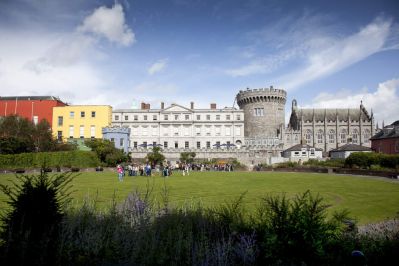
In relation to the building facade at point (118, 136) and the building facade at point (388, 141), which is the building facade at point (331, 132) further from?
the building facade at point (118, 136)

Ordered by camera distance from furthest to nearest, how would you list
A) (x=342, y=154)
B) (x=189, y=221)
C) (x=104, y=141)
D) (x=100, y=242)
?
(x=342, y=154) → (x=104, y=141) → (x=189, y=221) → (x=100, y=242)

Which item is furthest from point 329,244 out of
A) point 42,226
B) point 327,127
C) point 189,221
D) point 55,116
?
point 327,127

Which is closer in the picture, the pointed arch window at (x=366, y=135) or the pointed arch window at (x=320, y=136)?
the pointed arch window at (x=366, y=135)

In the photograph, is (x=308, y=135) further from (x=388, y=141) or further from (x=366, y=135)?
(x=388, y=141)

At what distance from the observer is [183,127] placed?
75938mm

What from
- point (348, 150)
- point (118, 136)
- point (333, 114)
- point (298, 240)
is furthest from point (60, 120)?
point (298, 240)

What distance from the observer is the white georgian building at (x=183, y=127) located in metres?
75.7

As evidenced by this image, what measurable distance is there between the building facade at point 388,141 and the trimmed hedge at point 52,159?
45.5 metres

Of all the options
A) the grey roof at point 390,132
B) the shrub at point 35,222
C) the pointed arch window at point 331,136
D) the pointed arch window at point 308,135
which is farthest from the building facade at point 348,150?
the shrub at point 35,222

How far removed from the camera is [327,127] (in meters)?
79.9

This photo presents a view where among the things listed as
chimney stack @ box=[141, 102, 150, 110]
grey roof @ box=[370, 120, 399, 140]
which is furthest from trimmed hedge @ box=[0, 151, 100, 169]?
grey roof @ box=[370, 120, 399, 140]

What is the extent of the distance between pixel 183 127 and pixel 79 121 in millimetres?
21803

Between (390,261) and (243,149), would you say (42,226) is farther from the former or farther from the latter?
(243,149)

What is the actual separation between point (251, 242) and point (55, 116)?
69.1 meters
